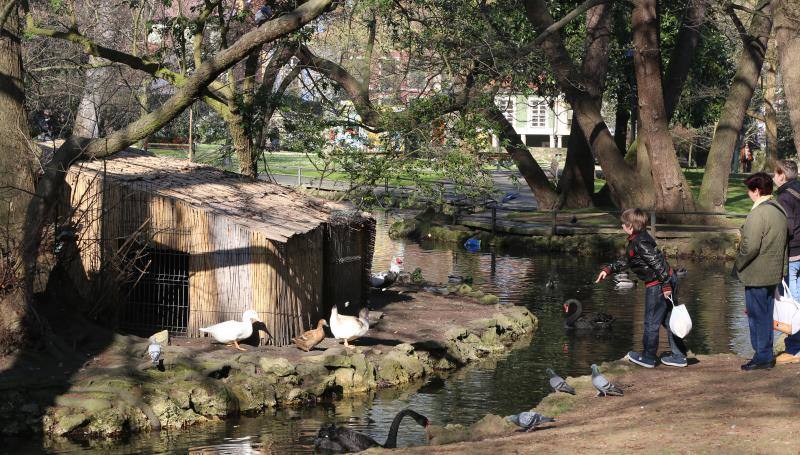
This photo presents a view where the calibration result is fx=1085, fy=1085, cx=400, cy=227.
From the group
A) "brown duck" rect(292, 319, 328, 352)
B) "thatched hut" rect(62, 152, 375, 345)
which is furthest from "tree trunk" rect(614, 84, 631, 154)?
"brown duck" rect(292, 319, 328, 352)

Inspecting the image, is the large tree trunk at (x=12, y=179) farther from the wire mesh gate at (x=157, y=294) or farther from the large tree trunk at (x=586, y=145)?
the large tree trunk at (x=586, y=145)

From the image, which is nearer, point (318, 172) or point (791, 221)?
point (791, 221)

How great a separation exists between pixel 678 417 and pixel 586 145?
103 ft

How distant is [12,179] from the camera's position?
15625 mm

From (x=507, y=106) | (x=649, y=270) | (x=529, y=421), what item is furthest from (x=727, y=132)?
(x=529, y=421)

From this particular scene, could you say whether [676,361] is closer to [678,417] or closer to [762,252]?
[762,252]

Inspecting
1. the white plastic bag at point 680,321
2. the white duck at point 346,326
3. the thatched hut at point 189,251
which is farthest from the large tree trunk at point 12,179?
the white plastic bag at point 680,321

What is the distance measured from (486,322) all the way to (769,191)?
28.3 feet

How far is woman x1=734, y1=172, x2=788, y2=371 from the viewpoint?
12227 mm

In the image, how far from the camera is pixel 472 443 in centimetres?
1055

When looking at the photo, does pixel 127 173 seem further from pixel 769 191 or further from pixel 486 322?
pixel 769 191

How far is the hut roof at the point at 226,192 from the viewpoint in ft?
55.4

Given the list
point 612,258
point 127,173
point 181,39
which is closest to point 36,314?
point 127,173

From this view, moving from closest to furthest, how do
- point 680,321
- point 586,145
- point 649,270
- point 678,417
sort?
1. point 678,417
2. point 680,321
3. point 649,270
4. point 586,145
